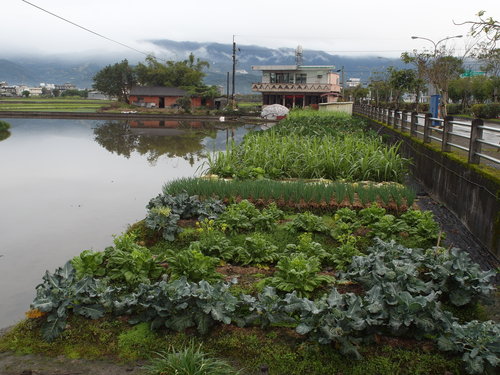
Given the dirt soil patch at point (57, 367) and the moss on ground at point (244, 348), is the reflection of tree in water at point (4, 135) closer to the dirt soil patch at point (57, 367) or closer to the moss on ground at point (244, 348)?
the moss on ground at point (244, 348)

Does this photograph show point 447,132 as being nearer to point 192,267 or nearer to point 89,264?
point 192,267

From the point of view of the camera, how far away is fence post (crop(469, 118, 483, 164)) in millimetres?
8156

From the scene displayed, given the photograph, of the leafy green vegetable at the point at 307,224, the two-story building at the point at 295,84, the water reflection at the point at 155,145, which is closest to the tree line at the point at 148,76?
the two-story building at the point at 295,84

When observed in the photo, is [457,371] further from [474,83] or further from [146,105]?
[146,105]

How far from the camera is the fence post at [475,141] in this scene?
816cm

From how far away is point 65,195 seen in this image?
13391 millimetres

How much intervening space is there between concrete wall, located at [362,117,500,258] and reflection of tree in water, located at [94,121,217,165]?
11.3m

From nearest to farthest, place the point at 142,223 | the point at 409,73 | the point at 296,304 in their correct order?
the point at 296,304 < the point at 142,223 < the point at 409,73

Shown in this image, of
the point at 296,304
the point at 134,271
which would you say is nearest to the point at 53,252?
the point at 134,271

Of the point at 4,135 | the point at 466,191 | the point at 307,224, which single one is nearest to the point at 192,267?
the point at 307,224

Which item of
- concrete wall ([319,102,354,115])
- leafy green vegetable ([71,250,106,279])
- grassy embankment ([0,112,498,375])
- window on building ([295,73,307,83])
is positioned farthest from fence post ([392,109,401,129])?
window on building ([295,73,307,83])

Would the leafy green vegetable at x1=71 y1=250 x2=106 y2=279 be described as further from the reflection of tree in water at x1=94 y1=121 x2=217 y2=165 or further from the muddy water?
the reflection of tree in water at x1=94 y1=121 x2=217 y2=165

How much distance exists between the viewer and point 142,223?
7.73 meters

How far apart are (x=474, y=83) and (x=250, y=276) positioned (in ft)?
163
